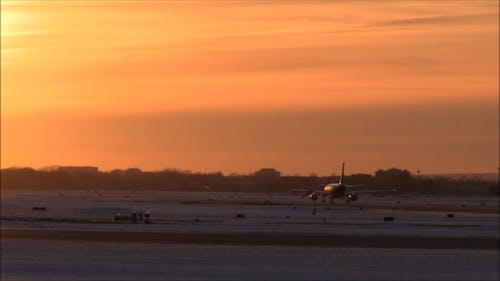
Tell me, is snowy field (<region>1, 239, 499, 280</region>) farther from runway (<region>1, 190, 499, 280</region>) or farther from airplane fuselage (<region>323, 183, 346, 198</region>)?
airplane fuselage (<region>323, 183, 346, 198</region>)

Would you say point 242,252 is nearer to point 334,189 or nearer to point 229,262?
point 229,262

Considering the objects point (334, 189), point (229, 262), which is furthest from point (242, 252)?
point (334, 189)

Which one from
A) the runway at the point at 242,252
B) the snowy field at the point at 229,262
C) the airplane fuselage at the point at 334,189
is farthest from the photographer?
the runway at the point at 242,252

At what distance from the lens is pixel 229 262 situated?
46219 mm

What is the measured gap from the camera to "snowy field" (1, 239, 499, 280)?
135 feet

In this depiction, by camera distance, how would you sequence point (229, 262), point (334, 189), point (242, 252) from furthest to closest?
point (242, 252)
point (229, 262)
point (334, 189)

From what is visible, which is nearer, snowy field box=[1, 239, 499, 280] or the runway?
snowy field box=[1, 239, 499, 280]

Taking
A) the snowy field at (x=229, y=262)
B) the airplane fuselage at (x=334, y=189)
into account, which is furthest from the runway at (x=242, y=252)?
the airplane fuselage at (x=334, y=189)

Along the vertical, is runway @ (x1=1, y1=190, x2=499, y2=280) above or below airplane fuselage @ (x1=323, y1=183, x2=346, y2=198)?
below

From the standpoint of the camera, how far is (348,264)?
4572 cm

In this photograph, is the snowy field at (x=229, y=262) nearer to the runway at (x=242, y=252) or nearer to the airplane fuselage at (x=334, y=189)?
the runway at (x=242, y=252)

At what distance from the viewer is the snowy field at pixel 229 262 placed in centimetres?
4109

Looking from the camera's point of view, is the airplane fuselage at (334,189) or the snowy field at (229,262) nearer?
the airplane fuselage at (334,189)

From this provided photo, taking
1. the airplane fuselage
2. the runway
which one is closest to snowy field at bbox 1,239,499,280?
the runway
